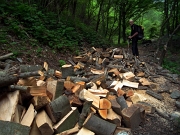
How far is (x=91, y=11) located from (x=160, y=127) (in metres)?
13.2

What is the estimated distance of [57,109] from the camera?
3.15 metres

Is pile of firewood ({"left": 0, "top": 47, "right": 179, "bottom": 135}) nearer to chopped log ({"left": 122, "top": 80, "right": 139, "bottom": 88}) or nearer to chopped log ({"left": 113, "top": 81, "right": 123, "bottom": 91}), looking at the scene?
chopped log ({"left": 113, "top": 81, "right": 123, "bottom": 91})

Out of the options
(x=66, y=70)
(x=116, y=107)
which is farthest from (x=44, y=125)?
(x=66, y=70)

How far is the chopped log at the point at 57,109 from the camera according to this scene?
3125 mm

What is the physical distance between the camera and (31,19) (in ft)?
24.1

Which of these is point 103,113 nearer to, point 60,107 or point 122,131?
point 122,131

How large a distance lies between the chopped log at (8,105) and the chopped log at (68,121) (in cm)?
71

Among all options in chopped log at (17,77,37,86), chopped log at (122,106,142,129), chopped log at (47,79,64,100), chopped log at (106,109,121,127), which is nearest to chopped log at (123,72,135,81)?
chopped log at (122,106,142,129)

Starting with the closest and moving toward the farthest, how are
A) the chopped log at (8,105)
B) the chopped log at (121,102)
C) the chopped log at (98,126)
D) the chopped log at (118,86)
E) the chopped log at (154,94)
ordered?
the chopped log at (8,105)
the chopped log at (98,126)
the chopped log at (121,102)
the chopped log at (118,86)
the chopped log at (154,94)

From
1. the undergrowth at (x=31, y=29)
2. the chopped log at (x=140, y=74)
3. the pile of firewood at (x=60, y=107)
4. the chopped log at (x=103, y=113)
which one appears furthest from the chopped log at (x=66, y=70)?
the chopped log at (x=140, y=74)

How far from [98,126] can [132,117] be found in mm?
747

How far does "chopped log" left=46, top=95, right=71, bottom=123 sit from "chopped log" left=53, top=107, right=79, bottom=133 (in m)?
0.07

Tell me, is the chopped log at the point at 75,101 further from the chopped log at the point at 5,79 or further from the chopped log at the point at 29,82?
the chopped log at the point at 5,79

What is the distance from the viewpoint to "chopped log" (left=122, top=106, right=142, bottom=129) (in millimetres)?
3576
